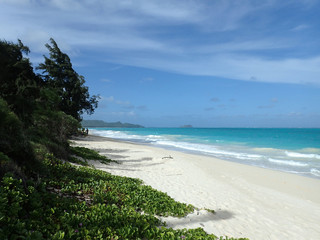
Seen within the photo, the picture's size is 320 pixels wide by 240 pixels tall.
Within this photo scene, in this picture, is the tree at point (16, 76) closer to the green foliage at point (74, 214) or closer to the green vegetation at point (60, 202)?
the green vegetation at point (60, 202)

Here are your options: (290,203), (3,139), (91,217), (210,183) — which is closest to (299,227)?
(290,203)

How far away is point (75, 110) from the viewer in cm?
3372

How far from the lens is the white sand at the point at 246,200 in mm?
6160

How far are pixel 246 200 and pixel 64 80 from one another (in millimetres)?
29831

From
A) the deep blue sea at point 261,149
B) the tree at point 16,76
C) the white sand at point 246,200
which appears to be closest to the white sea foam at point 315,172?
the deep blue sea at point 261,149

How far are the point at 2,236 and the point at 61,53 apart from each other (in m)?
32.6

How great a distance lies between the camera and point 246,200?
9.01 m

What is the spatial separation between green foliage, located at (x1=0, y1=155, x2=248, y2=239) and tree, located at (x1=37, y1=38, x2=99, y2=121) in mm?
26572

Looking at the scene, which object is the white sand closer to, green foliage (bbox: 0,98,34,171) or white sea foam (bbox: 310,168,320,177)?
white sea foam (bbox: 310,168,320,177)

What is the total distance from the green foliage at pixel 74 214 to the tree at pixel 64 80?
87.2 feet

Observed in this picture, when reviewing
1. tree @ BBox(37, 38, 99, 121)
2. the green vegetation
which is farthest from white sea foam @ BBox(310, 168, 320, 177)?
tree @ BBox(37, 38, 99, 121)

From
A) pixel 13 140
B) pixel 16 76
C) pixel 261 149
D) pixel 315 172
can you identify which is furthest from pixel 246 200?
pixel 261 149

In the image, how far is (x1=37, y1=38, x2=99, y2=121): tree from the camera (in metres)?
30.8

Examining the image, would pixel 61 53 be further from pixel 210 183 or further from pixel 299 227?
pixel 299 227
